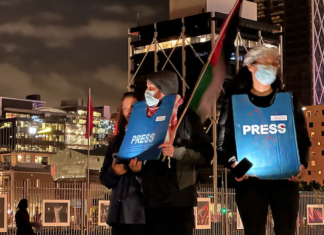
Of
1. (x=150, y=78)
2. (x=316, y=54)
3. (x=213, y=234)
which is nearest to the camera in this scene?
(x=150, y=78)

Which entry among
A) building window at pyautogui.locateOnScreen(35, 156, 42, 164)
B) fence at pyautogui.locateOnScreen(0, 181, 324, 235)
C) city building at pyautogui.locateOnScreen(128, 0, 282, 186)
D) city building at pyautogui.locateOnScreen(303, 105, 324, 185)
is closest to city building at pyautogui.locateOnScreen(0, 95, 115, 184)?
building window at pyautogui.locateOnScreen(35, 156, 42, 164)

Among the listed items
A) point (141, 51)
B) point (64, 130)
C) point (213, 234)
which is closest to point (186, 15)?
point (141, 51)

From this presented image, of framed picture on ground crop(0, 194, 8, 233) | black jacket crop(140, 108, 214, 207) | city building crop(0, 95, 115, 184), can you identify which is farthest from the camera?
city building crop(0, 95, 115, 184)

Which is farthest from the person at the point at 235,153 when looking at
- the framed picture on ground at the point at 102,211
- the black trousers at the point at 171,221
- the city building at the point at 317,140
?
the city building at the point at 317,140

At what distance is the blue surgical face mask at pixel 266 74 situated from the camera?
4527 millimetres

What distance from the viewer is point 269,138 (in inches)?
173

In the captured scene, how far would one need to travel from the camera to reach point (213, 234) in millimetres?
20484

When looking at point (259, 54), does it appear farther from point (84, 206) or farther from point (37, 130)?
point (37, 130)

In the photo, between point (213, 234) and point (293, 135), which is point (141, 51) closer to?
point (213, 234)

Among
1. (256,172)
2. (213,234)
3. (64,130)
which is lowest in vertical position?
(213,234)

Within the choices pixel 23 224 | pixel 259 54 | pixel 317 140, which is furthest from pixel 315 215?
pixel 317 140

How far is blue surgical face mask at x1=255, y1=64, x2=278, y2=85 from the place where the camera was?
14.9 feet

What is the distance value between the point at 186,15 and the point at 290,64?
2809 inches

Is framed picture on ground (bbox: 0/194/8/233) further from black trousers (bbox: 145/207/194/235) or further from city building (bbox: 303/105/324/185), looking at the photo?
city building (bbox: 303/105/324/185)
